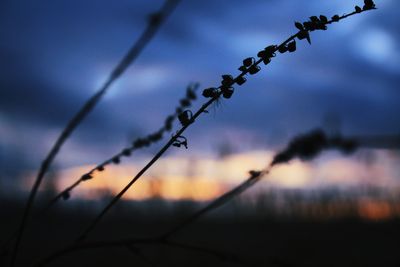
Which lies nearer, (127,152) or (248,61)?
(248,61)

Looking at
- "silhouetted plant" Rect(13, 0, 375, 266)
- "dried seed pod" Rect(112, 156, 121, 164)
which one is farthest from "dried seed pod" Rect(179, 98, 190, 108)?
"dried seed pod" Rect(112, 156, 121, 164)

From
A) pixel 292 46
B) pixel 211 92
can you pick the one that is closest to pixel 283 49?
pixel 292 46

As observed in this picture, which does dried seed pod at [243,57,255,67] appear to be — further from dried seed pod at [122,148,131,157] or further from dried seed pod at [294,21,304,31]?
dried seed pod at [122,148,131,157]

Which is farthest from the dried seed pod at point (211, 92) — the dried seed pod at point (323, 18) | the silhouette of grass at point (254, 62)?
the dried seed pod at point (323, 18)

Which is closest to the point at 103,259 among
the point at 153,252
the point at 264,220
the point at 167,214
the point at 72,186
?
the point at 153,252

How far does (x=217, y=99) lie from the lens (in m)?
1.07

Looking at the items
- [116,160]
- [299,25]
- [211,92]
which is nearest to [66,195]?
[116,160]

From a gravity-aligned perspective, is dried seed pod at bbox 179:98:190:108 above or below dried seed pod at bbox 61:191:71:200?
above

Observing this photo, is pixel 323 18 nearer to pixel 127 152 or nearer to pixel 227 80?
pixel 227 80

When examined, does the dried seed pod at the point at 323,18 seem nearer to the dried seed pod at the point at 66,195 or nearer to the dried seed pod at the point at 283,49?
the dried seed pod at the point at 283,49

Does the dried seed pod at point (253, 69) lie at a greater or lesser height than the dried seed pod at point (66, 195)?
greater

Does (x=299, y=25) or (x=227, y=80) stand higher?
(x=299, y=25)

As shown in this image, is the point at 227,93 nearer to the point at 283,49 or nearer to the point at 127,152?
the point at 283,49

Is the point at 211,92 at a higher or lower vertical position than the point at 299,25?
lower
